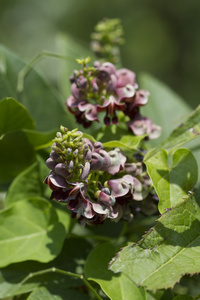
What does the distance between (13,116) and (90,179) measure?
0.95ft

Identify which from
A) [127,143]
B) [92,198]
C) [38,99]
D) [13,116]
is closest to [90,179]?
[92,198]

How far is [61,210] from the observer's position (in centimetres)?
118

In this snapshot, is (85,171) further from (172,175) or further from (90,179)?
(172,175)

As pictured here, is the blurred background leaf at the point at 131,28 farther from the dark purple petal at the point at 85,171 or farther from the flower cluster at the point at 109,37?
the dark purple petal at the point at 85,171

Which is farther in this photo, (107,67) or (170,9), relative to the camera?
(170,9)

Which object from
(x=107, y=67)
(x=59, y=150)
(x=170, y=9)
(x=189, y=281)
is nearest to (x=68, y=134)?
(x=59, y=150)

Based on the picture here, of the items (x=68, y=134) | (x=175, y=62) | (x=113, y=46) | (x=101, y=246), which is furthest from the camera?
(x=175, y=62)

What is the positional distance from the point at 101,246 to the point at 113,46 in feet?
2.45

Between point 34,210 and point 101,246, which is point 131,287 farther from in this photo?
point 34,210

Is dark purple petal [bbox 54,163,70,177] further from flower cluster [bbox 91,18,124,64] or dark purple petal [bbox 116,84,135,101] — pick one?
flower cluster [bbox 91,18,124,64]

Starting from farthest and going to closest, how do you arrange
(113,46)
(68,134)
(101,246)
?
(113,46) < (101,246) < (68,134)

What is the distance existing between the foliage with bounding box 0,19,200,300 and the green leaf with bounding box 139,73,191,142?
0.66 ft

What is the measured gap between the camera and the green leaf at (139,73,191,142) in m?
1.55

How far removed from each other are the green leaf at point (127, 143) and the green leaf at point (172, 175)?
72 millimetres
